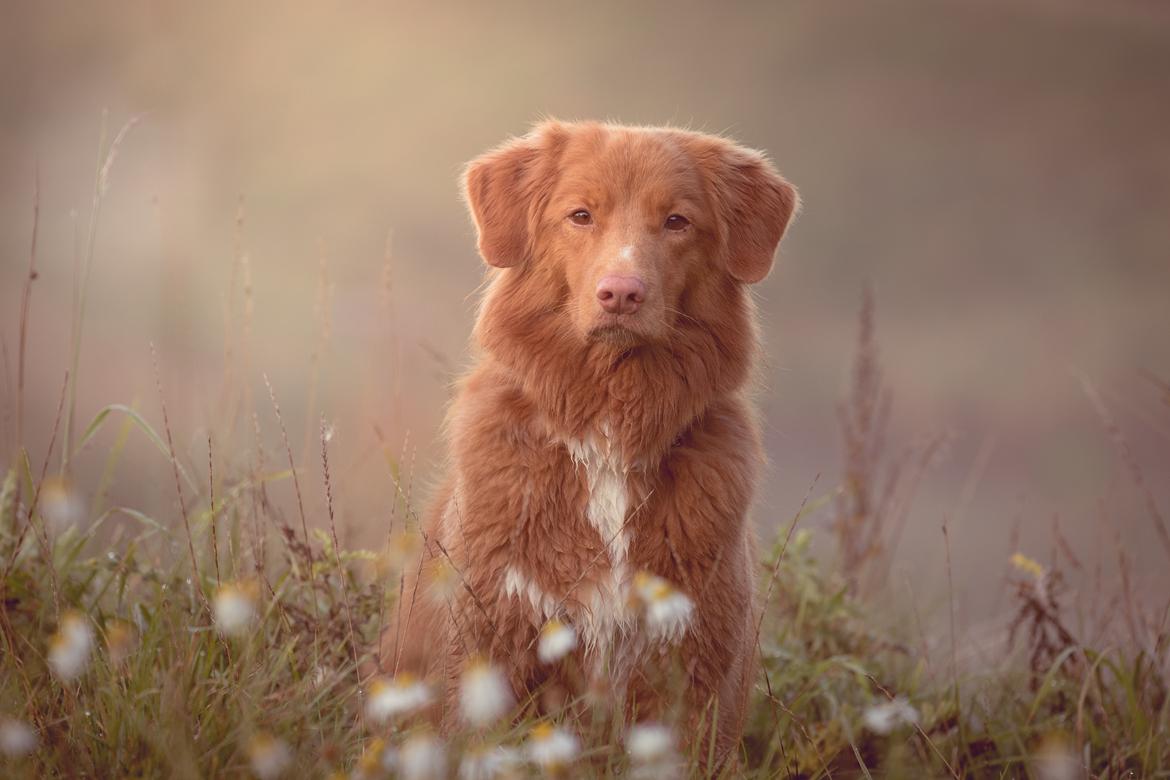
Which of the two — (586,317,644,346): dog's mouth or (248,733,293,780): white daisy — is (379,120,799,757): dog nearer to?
(586,317,644,346): dog's mouth

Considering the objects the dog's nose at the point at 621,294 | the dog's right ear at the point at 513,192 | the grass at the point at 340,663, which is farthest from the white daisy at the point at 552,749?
the dog's right ear at the point at 513,192

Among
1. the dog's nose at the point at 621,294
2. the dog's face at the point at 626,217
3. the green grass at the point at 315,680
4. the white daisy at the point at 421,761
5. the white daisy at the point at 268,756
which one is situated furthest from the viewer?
the dog's face at the point at 626,217

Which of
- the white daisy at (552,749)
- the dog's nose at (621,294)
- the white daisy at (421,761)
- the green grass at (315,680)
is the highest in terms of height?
the dog's nose at (621,294)

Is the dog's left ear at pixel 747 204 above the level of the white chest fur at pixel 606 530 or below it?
above

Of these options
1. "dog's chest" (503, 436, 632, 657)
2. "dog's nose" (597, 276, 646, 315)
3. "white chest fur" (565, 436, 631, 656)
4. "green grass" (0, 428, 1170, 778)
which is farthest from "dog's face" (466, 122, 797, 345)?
"green grass" (0, 428, 1170, 778)

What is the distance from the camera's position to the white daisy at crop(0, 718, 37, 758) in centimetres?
217

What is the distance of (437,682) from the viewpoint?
309cm

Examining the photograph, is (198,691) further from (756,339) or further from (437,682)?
(756,339)

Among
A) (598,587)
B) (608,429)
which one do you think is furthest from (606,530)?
(608,429)

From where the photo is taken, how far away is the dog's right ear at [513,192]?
3707 mm

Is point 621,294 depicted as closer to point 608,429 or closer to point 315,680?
point 608,429

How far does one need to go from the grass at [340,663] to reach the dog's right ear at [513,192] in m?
0.90

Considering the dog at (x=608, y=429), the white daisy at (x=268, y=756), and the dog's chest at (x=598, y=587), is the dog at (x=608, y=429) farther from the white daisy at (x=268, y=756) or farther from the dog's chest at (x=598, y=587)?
the white daisy at (x=268, y=756)

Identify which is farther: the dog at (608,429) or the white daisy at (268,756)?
the dog at (608,429)
